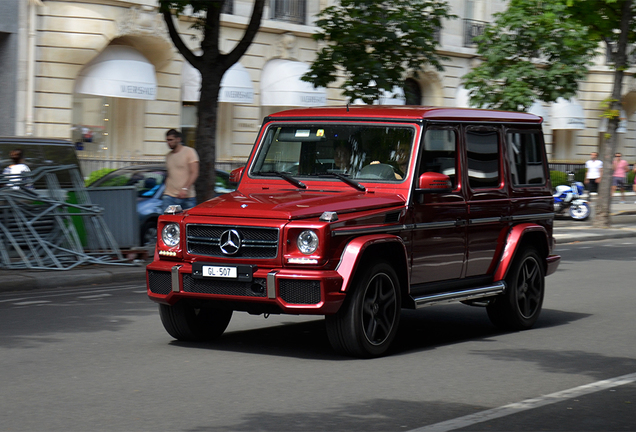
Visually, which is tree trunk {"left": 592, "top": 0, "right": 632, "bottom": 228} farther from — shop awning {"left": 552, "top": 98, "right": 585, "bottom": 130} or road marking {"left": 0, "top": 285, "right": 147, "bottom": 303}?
road marking {"left": 0, "top": 285, "right": 147, "bottom": 303}

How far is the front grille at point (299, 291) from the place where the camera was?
709 cm

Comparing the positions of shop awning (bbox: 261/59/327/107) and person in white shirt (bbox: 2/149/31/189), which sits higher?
shop awning (bbox: 261/59/327/107)

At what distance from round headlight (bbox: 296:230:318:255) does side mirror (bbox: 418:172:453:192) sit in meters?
1.21

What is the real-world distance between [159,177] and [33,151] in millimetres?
2902

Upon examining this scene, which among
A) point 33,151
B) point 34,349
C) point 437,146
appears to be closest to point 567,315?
point 437,146

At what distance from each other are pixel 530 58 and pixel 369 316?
1995 cm

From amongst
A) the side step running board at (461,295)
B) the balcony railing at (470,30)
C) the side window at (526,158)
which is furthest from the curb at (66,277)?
the balcony railing at (470,30)

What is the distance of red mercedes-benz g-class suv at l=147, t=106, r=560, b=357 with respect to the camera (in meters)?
7.22

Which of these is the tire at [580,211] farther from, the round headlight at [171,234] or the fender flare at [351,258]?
the round headlight at [171,234]

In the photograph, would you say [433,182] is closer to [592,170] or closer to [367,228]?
[367,228]

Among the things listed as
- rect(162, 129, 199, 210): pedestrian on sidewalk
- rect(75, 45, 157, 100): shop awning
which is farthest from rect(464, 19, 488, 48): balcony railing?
rect(162, 129, 199, 210): pedestrian on sidewalk

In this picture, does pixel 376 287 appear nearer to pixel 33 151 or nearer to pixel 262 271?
pixel 262 271

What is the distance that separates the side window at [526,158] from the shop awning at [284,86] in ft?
65.6

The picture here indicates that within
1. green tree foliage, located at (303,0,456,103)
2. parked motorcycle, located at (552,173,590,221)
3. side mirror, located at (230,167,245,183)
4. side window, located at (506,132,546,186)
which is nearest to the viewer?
side mirror, located at (230,167,245,183)
